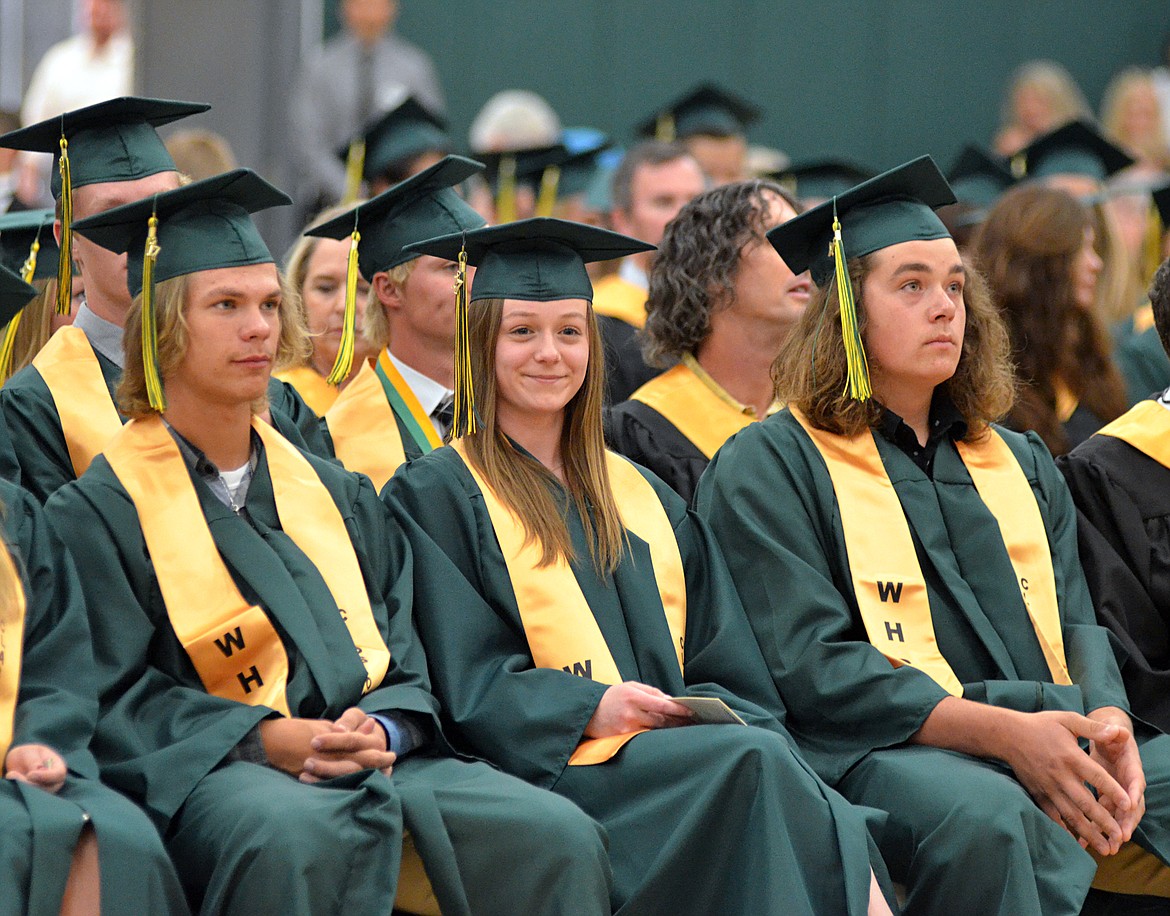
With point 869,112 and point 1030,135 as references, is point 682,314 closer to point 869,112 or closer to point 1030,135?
point 1030,135

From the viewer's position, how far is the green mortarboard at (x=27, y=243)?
4496 millimetres

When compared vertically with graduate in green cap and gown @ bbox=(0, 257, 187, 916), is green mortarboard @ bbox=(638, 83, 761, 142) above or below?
above

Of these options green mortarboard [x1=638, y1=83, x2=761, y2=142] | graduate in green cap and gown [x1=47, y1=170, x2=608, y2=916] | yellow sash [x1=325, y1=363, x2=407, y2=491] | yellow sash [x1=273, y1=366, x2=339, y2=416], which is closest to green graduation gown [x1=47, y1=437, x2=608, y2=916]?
graduate in green cap and gown [x1=47, y1=170, x2=608, y2=916]

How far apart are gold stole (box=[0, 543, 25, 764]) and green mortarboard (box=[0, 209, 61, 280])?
1571 millimetres

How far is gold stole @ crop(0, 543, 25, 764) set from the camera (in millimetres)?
3057

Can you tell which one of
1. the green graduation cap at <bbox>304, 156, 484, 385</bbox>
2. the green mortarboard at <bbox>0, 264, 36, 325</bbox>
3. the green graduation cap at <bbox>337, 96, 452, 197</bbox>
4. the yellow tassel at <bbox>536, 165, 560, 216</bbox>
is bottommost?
the green mortarboard at <bbox>0, 264, 36, 325</bbox>

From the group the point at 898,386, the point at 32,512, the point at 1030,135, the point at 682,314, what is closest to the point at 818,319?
the point at 898,386

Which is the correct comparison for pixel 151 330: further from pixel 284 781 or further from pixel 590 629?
pixel 590 629

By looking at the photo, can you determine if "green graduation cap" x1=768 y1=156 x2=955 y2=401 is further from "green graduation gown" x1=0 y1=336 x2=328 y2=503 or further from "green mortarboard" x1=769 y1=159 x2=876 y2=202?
"green mortarboard" x1=769 y1=159 x2=876 y2=202

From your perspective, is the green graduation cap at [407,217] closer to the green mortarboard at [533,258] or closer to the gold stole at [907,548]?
the green mortarboard at [533,258]

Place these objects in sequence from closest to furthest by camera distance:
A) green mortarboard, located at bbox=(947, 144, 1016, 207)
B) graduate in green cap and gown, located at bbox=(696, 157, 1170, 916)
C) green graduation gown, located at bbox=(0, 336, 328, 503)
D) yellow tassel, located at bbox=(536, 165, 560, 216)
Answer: graduate in green cap and gown, located at bbox=(696, 157, 1170, 916) < green graduation gown, located at bbox=(0, 336, 328, 503) < yellow tassel, located at bbox=(536, 165, 560, 216) < green mortarboard, located at bbox=(947, 144, 1016, 207)

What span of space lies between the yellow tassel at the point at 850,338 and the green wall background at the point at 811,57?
7222 mm

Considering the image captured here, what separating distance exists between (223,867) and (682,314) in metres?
2.32

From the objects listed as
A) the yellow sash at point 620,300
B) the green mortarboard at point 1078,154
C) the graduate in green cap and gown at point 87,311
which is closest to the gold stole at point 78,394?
the graduate in green cap and gown at point 87,311
